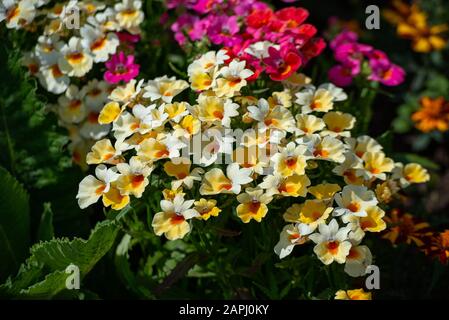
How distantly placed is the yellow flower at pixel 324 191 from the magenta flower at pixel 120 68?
1.82ft

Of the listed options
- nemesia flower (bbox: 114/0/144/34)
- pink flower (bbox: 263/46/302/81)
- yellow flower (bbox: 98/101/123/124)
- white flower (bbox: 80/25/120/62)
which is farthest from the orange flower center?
nemesia flower (bbox: 114/0/144/34)

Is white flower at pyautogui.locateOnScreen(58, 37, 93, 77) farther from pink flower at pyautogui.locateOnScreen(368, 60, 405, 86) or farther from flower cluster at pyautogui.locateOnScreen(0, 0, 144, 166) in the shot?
pink flower at pyautogui.locateOnScreen(368, 60, 405, 86)

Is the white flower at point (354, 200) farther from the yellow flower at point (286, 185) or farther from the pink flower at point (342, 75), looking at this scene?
the pink flower at point (342, 75)

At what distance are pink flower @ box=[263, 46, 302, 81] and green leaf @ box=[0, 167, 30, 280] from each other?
0.67 metres

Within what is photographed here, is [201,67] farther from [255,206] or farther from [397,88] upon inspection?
[397,88]

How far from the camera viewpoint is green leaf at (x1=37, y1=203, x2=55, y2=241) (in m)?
1.79

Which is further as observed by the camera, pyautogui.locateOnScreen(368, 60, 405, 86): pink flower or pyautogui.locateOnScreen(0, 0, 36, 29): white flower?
pyautogui.locateOnScreen(368, 60, 405, 86): pink flower

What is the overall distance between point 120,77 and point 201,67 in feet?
0.74

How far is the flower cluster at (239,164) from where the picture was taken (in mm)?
1505

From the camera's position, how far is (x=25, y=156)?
1915 millimetres

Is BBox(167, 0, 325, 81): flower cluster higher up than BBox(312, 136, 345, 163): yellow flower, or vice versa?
BBox(167, 0, 325, 81): flower cluster

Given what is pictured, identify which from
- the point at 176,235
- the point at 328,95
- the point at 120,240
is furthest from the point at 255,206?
the point at 120,240

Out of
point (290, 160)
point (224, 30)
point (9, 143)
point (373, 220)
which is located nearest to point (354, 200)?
point (373, 220)

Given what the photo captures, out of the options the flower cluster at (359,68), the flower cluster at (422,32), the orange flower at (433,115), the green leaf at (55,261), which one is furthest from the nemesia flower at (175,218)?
the flower cluster at (422,32)
